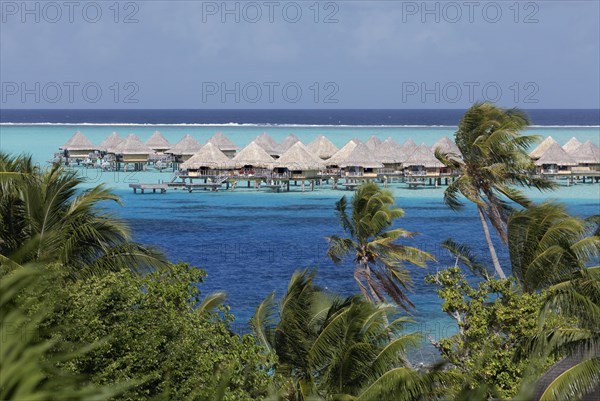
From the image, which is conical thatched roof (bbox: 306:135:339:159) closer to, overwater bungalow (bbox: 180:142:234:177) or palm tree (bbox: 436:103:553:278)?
overwater bungalow (bbox: 180:142:234:177)

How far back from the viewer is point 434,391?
9523 mm

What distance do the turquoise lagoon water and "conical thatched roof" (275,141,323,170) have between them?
1.59m

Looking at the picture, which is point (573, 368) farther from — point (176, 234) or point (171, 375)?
point (176, 234)

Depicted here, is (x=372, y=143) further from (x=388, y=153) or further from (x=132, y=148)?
(x=132, y=148)

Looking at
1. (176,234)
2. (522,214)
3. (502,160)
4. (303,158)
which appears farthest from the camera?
(303,158)

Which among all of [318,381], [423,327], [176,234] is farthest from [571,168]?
[318,381]

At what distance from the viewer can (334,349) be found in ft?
34.4

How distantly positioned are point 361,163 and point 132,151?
57.1 ft

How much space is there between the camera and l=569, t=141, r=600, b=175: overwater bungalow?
173 feet

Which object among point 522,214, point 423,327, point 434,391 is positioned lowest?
point 423,327

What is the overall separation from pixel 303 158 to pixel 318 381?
1547 inches

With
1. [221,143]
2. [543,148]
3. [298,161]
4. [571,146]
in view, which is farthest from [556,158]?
[221,143]

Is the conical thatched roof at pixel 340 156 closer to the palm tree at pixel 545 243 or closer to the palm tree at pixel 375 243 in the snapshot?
the palm tree at pixel 375 243

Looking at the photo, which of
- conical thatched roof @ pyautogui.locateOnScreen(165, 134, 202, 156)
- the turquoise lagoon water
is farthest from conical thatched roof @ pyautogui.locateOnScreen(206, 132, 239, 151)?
the turquoise lagoon water
